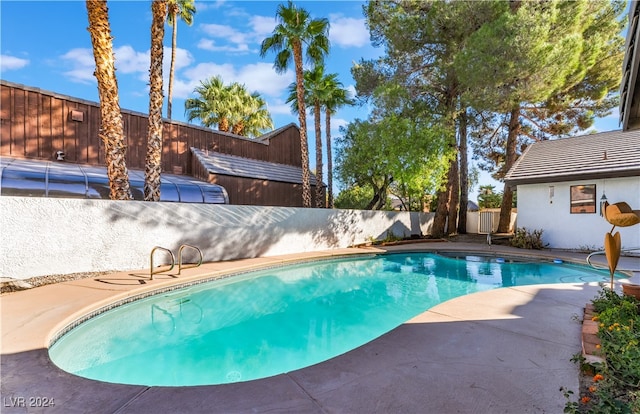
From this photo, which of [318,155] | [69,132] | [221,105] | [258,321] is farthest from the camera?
[221,105]

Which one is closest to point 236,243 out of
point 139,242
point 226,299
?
point 139,242

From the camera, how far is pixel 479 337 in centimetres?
329

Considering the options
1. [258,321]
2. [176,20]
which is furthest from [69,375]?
[176,20]

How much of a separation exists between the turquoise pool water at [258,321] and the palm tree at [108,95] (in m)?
3.53

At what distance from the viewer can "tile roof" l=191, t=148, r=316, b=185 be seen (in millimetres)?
13514

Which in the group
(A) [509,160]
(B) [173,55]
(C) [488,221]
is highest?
(B) [173,55]

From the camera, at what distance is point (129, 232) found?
727 centimetres

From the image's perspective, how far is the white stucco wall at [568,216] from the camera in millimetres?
10508

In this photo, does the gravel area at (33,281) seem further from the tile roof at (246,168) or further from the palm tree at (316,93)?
the palm tree at (316,93)

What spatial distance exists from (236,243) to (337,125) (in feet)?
39.2

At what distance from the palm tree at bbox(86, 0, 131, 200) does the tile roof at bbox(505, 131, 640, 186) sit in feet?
44.1

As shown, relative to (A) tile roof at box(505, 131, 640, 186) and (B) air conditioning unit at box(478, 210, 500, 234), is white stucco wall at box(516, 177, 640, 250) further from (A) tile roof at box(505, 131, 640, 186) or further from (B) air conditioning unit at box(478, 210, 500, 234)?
(B) air conditioning unit at box(478, 210, 500, 234)

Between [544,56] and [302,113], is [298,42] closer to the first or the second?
[302,113]

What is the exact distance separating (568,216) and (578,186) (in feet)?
3.79
